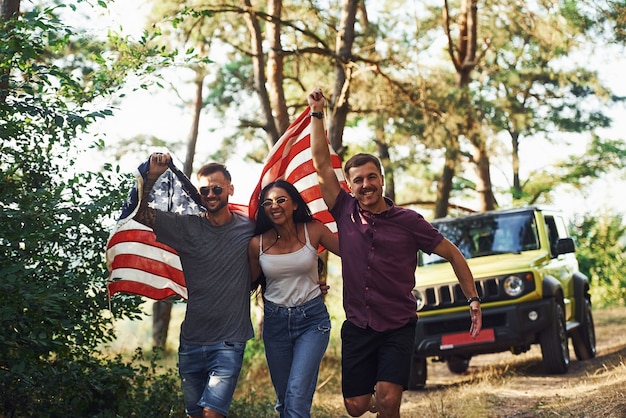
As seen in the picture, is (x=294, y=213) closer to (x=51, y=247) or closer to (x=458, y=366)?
(x=51, y=247)

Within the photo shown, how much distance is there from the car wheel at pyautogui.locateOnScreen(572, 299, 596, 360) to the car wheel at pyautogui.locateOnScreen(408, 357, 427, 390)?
2308 mm

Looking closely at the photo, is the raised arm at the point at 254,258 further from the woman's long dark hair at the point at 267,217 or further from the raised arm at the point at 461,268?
the raised arm at the point at 461,268

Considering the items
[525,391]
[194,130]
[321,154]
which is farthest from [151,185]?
[194,130]

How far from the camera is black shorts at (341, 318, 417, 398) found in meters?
5.46

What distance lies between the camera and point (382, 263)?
217 inches

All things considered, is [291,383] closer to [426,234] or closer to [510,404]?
[426,234]

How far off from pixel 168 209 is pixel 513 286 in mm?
5601

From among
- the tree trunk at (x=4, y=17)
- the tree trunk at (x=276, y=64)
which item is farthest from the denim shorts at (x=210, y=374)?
the tree trunk at (x=276, y=64)

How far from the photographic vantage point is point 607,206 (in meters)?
30.6

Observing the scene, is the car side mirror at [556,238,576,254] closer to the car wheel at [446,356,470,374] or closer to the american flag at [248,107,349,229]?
the car wheel at [446,356,470,374]

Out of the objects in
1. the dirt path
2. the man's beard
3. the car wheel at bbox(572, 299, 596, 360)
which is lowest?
the dirt path

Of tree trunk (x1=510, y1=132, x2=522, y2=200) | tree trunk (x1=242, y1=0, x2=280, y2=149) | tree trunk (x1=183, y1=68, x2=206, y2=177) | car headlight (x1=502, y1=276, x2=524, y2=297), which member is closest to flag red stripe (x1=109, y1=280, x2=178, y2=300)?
car headlight (x1=502, y1=276, x2=524, y2=297)

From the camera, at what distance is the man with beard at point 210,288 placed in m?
5.30

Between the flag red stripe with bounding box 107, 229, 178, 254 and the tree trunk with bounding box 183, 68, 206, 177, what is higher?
the tree trunk with bounding box 183, 68, 206, 177
